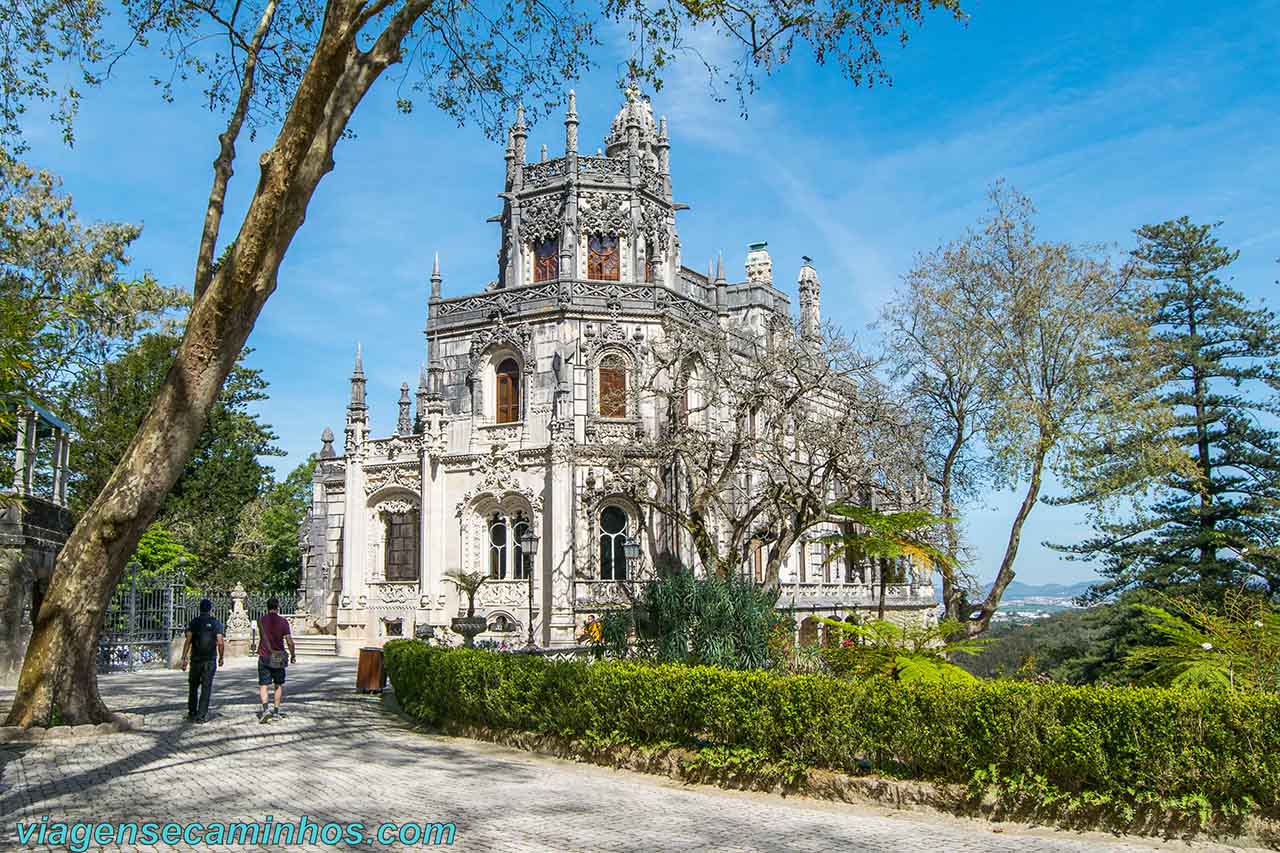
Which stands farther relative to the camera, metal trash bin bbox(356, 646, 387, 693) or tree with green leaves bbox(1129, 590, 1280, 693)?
metal trash bin bbox(356, 646, 387, 693)

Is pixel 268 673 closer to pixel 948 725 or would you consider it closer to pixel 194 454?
pixel 948 725

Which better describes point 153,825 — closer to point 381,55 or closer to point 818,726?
point 818,726

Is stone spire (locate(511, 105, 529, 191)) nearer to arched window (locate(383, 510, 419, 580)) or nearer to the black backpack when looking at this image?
arched window (locate(383, 510, 419, 580))

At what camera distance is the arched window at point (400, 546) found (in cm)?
3338

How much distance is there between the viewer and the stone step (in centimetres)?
3228

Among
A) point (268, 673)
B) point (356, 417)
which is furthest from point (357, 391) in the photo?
point (268, 673)

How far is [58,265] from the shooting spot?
3734cm

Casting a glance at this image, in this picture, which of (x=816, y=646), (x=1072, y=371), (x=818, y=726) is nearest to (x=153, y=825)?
(x=818, y=726)

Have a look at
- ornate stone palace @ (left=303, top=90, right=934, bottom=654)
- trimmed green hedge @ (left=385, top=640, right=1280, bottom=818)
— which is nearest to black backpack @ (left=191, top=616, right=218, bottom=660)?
trimmed green hedge @ (left=385, top=640, right=1280, bottom=818)

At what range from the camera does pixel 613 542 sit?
31.7 m

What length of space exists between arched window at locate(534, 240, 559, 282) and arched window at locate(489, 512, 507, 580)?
27.9ft

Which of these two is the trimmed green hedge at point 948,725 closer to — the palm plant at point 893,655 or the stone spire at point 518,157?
the palm plant at point 893,655

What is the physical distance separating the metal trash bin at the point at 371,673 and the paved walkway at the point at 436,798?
586 centimetres

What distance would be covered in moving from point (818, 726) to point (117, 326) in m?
35.9
